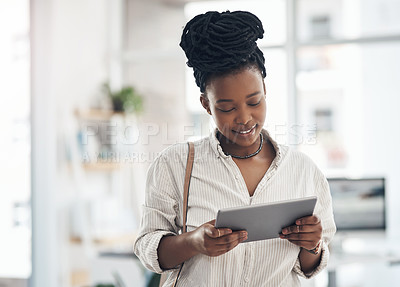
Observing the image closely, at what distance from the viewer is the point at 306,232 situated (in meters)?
1.21

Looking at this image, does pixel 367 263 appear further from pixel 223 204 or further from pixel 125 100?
pixel 223 204

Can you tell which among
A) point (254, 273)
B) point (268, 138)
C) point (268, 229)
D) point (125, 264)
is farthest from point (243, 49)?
point (125, 264)

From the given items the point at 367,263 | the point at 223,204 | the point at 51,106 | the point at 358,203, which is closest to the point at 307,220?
the point at 223,204

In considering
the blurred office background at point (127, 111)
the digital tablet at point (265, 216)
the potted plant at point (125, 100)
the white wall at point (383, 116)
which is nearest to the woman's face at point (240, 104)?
the digital tablet at point (265, 216)

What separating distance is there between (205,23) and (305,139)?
3.25 metres

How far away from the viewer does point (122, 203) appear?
492 centimetres

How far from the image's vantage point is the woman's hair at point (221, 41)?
122 centimetres

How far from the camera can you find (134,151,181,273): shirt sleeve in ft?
4.23

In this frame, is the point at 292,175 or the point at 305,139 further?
the point at 305,139

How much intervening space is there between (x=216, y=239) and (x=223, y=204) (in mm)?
141

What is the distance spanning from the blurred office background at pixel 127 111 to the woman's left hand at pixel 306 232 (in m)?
2.16

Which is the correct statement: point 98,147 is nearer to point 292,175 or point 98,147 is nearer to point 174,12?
point 174,12

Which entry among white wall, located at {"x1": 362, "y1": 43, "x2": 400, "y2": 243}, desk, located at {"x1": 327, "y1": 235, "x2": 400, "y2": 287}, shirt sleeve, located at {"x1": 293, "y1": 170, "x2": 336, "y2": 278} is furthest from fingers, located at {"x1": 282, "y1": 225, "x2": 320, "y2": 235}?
white wall, located at {"x1": 362, "y1": 43, "x2": 400, "y2": 243}

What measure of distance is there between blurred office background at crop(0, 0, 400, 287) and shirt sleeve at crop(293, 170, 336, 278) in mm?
2045
